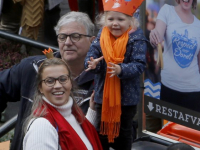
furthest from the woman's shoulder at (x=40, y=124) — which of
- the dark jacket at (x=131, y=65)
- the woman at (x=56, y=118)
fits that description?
the dark jacket at (x=131, y=65)

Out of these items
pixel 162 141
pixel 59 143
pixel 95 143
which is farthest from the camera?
pixel 162 141

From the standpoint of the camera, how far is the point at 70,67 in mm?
3965

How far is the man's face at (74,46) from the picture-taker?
3906 millimetres

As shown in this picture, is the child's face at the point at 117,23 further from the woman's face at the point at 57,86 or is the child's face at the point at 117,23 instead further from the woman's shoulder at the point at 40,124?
the woman's shoulder at the point at 40,124

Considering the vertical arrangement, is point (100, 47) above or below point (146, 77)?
above

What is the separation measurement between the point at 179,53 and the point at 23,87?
4.30 feet

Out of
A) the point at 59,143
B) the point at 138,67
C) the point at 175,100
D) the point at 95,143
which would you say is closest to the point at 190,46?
the point at 175,100

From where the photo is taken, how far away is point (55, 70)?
10.3 feet

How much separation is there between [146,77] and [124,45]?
113 centimetres

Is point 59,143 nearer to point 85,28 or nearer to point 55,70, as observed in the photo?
point 55,70

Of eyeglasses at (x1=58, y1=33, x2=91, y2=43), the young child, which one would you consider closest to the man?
eyeglasses at (x1=58, y1=33, x2=91, y2=43)

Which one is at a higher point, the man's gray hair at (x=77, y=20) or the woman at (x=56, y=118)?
the man's gray hair at (x=77, y=20)

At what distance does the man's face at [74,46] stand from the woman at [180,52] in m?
Result: 0.77

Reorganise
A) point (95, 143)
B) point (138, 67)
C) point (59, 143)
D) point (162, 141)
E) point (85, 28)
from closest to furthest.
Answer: point (59, 143) → point (95, 143) → point (138, 67) → point (85, 28) → point (162, 141)
